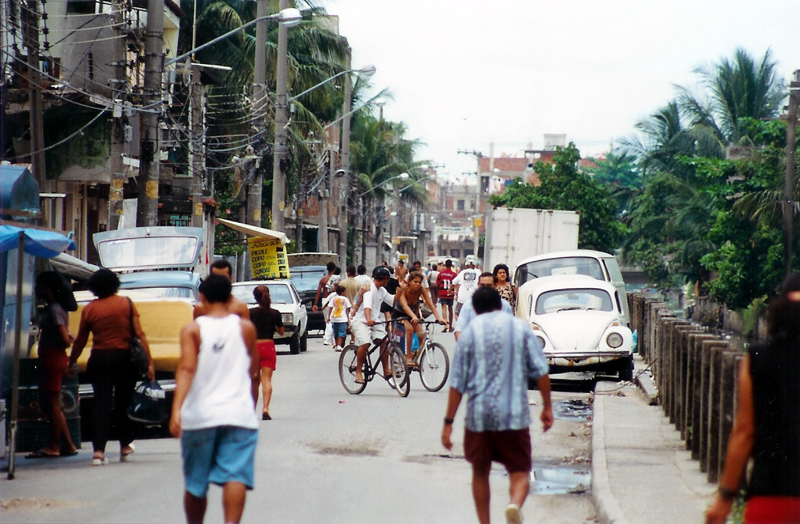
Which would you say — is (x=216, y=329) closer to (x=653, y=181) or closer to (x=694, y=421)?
(x=694, y=421)

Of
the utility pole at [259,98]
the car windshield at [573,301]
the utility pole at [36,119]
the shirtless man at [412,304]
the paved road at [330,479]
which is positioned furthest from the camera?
the utility pole at [259,98]

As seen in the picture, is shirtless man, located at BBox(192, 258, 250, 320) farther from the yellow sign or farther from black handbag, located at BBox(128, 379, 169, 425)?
the yellow sign

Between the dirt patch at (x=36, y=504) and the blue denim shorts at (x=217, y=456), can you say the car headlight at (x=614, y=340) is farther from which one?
the blue denim shorts at (x=217, y=456)

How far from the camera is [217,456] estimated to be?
6484 millimetres

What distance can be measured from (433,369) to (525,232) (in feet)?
51.6

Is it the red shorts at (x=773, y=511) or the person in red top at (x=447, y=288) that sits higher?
the red shorts at (x=773, y=511)

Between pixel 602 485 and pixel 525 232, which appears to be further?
pixel 525 232

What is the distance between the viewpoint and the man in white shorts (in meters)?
16.6

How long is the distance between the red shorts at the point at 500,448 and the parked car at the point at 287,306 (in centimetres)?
1665

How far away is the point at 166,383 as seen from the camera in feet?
39.0

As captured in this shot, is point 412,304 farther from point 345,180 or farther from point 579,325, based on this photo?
point 345,180

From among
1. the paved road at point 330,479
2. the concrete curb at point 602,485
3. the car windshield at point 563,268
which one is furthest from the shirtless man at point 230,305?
the car windshield at point 563,268

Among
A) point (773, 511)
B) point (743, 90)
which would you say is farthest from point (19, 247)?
point (743, 90)

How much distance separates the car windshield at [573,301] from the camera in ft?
67.3
